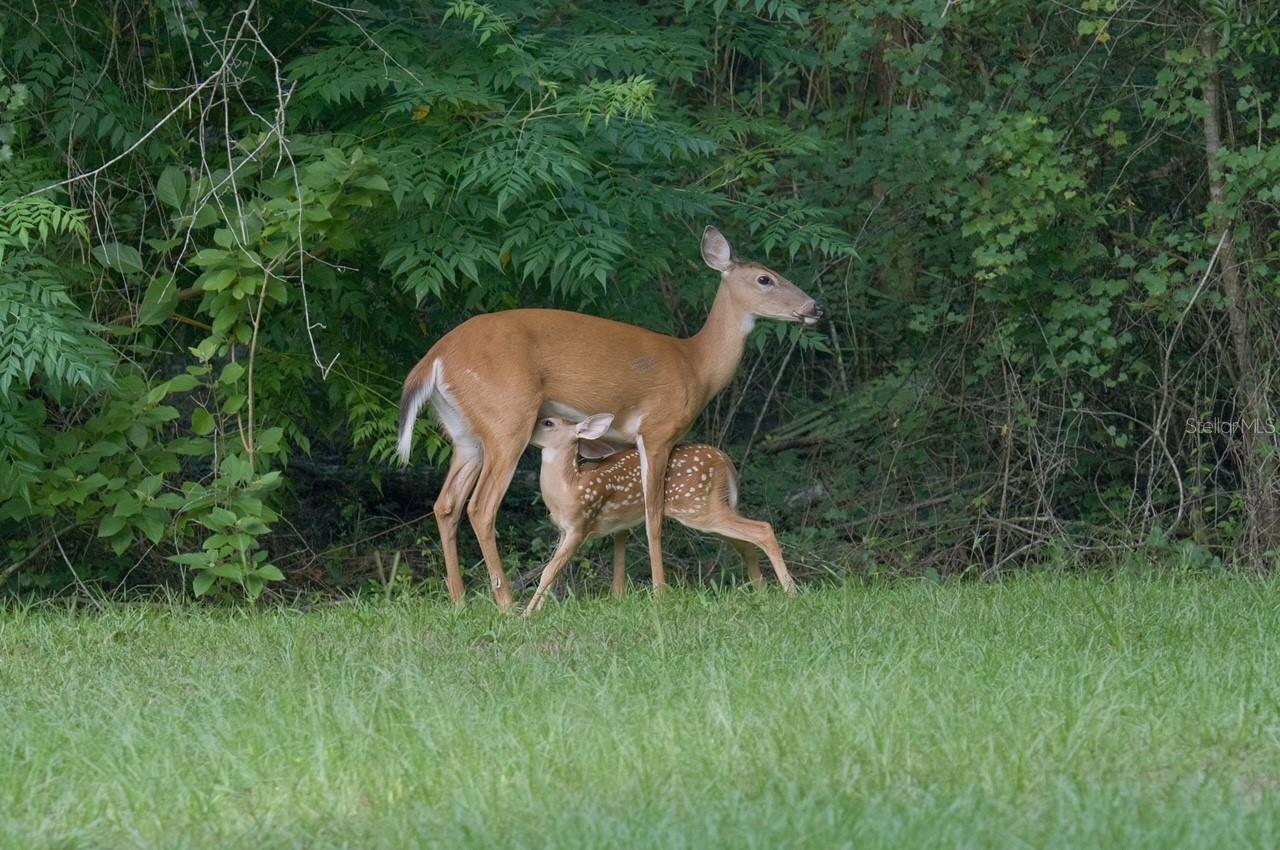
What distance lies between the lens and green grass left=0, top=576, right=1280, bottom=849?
12.0 ft

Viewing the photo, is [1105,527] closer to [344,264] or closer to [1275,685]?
Result: [344,264]

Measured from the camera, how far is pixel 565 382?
8.02 meters

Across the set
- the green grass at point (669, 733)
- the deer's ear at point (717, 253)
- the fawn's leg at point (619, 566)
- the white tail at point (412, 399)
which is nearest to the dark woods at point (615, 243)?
the deer's ear at point (717, 253)

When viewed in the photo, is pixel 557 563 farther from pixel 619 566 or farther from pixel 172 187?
pixel 172 187

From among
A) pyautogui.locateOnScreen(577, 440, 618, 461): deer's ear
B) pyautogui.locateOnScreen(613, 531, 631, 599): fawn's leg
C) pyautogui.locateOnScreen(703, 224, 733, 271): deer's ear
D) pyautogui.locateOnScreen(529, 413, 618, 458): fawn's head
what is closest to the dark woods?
pyautogui.locateOnScreen(703, 224, 733, 271): deer's ear

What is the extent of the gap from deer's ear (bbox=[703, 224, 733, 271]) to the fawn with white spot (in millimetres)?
931

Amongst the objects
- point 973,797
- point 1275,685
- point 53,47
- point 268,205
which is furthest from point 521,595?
point 973,797

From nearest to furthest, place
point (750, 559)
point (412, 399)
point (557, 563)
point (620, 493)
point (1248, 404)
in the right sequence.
A: point (557, 563), point (412, 399), point (620, 493), point (750, 559), point (1248, 404)

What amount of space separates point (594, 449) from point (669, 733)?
4281 mm

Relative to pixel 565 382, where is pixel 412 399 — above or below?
below

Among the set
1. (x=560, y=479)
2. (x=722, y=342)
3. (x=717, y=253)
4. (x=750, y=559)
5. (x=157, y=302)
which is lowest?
(x=750, y=559)

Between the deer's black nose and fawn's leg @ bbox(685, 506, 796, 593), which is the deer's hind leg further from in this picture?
the deer's black nose

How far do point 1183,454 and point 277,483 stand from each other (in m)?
4.56

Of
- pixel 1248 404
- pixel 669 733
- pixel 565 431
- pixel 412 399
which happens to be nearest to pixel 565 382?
pixel 565 431
